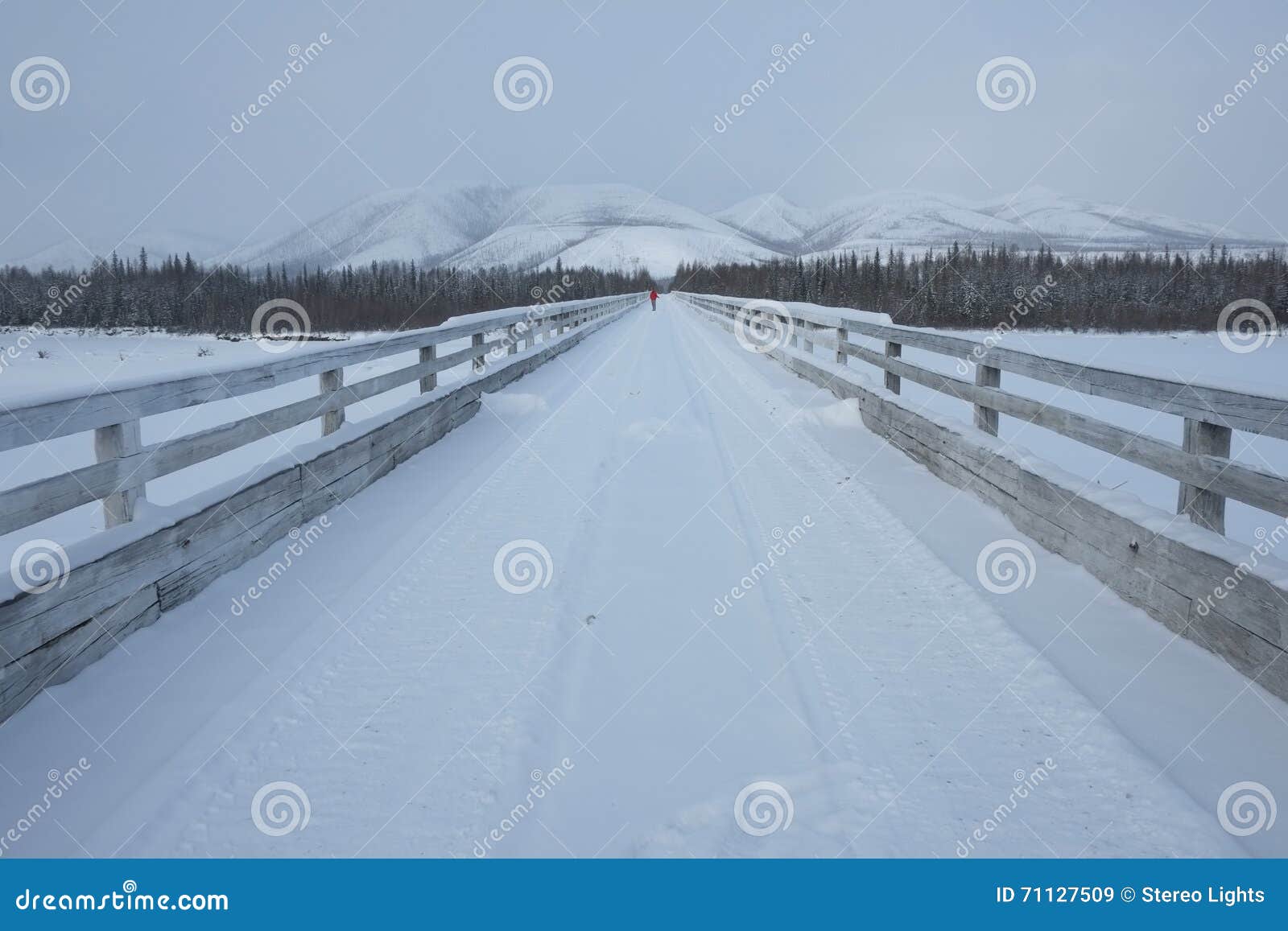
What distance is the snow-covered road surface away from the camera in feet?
8.64

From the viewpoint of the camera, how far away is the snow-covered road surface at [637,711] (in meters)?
2.63

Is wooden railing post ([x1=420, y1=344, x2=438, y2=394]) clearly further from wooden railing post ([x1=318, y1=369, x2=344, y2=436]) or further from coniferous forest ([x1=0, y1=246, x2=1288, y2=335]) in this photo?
coniferous forest ([x1=0, y1=246, x2=1288, y2=335])

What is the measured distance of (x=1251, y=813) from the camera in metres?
2.67

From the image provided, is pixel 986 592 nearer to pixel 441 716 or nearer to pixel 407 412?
pixel 441 716

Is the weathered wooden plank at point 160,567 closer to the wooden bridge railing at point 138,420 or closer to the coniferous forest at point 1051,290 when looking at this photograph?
the wooden bridge railing at point 138,420

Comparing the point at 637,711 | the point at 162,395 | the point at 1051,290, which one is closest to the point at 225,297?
the point at 1051,290

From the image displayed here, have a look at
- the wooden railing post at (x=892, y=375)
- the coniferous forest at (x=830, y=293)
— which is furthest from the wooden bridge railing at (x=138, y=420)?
the coniferous forest at (x=830, y=293)

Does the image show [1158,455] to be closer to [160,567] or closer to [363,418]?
[160,567]

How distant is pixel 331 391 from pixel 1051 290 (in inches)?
3005

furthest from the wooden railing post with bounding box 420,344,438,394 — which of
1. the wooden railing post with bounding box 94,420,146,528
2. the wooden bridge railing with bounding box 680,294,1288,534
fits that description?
the wooden bridge railing with bounding box 680,294,1288,534

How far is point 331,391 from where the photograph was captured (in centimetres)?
642

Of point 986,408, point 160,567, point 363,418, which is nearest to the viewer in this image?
point 160,567

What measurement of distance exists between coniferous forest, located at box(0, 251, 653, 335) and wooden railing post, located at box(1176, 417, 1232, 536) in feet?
219

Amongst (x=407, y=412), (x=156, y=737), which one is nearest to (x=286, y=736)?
(x=156, y=737)
